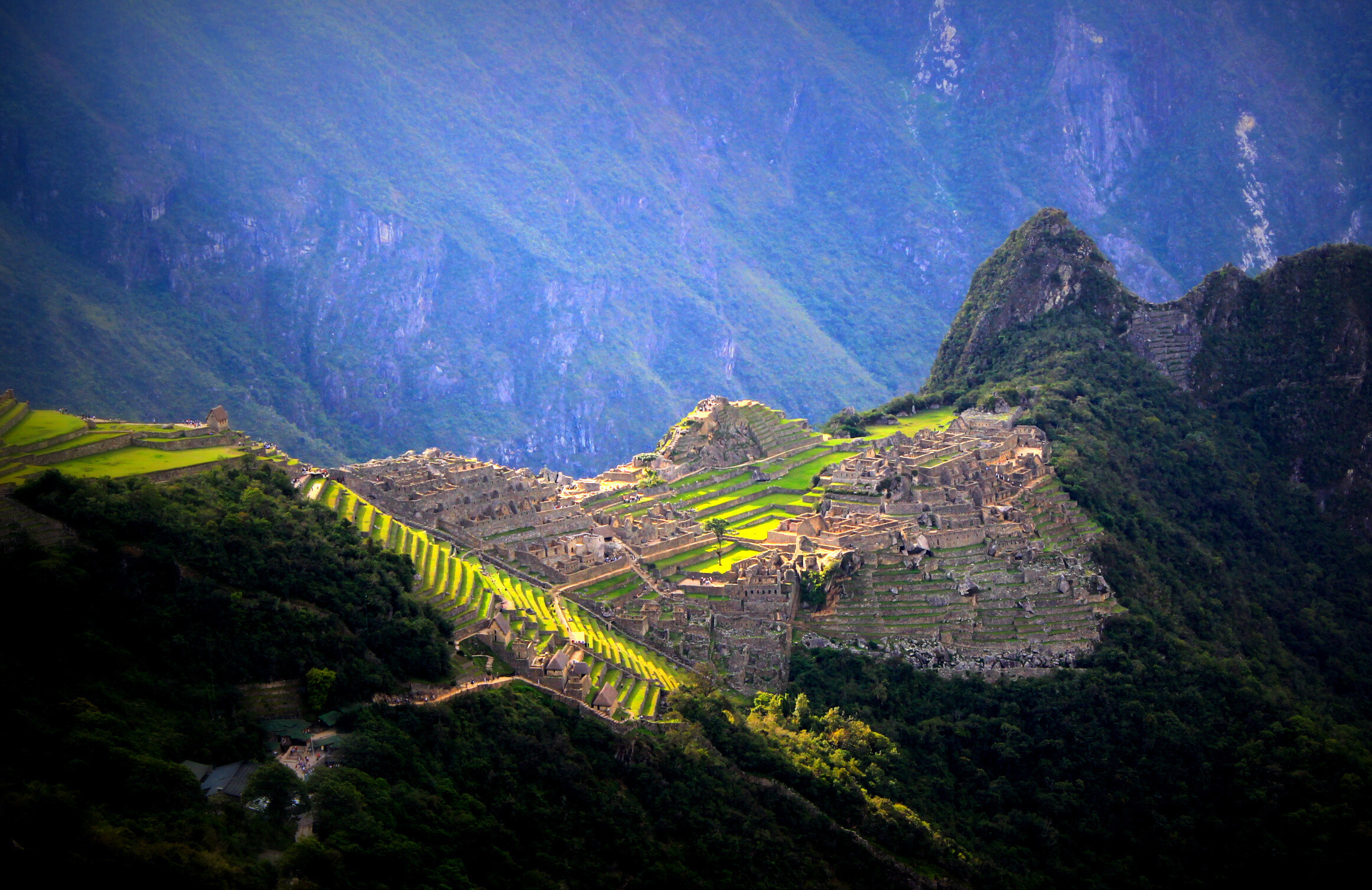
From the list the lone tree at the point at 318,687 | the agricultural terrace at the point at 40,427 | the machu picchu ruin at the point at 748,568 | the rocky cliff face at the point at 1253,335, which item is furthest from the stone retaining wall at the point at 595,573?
the rocky cliff face at the point at 1253,335

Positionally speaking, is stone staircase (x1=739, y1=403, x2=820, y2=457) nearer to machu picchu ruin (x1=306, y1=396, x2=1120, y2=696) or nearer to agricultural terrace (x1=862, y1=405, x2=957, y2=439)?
agricultural terrace (x1=862, y1=405, x2=957, y2=439)

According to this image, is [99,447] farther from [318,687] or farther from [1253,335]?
[1253,335]

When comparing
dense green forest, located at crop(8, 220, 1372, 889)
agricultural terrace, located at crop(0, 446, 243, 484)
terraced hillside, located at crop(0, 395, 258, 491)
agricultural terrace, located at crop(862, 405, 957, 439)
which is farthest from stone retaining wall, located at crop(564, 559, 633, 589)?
agricultural terrace, located at crop(862, 405, 957, 439)

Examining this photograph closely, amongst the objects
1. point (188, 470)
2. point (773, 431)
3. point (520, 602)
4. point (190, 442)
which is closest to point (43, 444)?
point (188, 470)

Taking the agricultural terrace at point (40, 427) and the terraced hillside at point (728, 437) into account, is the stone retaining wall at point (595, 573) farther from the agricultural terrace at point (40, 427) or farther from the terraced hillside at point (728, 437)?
the agricultural terrace at point (40, 427)

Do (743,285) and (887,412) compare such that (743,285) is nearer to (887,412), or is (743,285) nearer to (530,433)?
(530,433)

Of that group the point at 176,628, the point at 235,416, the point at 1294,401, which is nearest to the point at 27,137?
the point at 235,416
